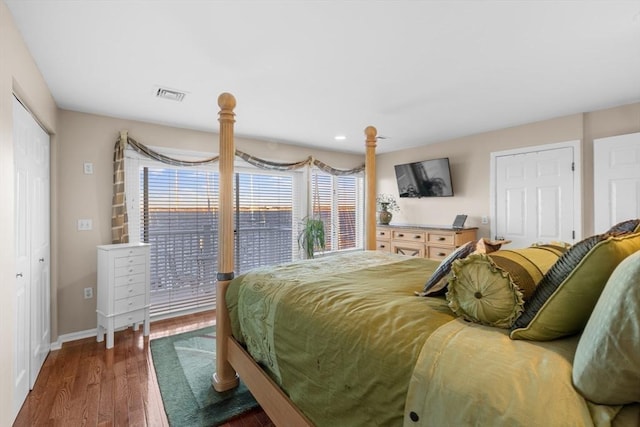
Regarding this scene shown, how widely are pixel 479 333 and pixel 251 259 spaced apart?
148 inches

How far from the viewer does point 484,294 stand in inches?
39.9

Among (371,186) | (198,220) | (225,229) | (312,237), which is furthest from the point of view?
(312,237)

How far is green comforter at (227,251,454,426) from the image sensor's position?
0.99 meters

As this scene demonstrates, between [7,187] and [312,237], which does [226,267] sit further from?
[312,237]

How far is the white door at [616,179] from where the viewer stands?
291 centimetres

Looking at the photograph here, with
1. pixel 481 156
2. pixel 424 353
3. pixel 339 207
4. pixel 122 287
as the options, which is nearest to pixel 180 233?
pixel 122 287

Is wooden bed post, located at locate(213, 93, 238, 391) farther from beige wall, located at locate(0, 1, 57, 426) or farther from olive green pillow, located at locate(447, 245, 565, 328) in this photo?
olive green pillow, located at locate(447, 245, 565, 328)

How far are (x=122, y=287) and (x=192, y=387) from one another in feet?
4.51

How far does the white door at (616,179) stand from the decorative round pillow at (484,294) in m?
3.05

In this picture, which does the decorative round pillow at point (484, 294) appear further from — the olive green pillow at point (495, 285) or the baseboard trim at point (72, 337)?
the baseboard trim at point (72, 337)

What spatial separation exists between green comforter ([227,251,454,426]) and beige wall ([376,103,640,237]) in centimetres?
261

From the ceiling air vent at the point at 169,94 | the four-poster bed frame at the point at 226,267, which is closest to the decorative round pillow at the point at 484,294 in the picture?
the four-poster bed frame at the point at 226,267

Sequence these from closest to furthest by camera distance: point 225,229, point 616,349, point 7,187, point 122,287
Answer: point 616,349
point 7,187
point 225,229
point 122,287

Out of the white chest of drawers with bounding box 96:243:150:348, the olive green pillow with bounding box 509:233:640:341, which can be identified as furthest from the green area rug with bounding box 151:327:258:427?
the olive green pillow with bounding box 509:233:640:341
